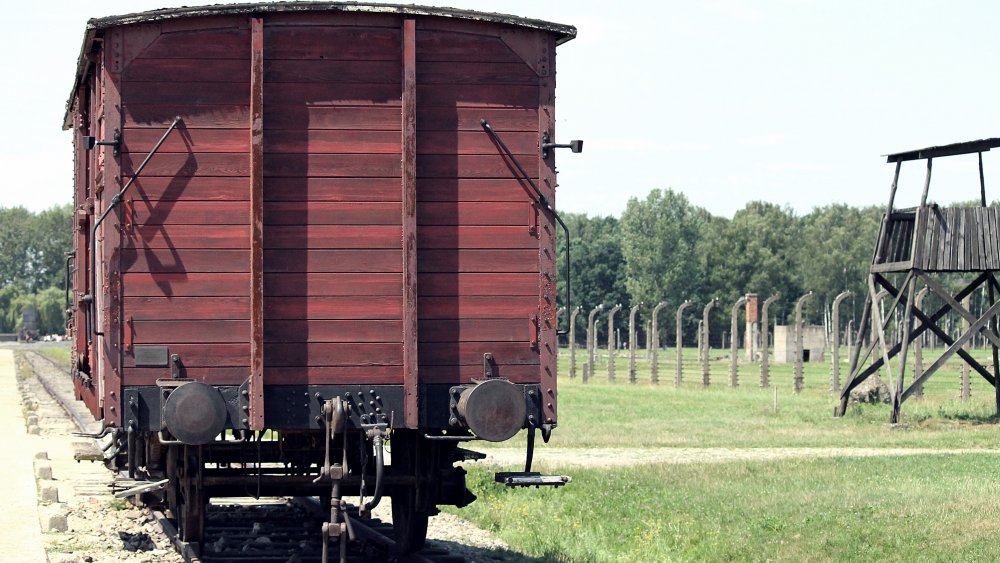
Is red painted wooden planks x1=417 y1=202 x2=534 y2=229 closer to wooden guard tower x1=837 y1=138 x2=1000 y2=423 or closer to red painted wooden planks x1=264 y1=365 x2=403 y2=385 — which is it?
red painted wooden planks x1=264 y1=365 x2=403 y2=385

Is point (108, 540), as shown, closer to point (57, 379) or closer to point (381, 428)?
point (381, 428)

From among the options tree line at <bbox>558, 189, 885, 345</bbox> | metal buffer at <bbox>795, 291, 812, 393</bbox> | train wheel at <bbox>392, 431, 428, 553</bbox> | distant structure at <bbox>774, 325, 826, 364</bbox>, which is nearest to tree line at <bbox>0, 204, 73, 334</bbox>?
tree line at <bbox>558, 189, 885, 345</bbox>

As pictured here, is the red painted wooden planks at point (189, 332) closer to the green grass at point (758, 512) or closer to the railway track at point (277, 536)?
the railway track at point (277, 536)

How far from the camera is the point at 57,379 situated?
5081 centimetres

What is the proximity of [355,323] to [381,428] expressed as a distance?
85 cm

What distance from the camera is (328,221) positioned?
33.8ft

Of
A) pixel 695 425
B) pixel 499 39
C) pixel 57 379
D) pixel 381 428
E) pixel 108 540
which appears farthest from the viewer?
pixel 57 379

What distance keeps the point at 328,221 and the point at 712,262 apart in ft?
335

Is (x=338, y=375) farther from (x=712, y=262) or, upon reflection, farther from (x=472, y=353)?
(x=712, y=262)

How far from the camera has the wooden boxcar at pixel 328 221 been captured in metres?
10.1

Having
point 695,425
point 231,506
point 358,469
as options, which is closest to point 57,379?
point 695,425

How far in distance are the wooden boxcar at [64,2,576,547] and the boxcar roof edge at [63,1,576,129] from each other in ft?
0.05

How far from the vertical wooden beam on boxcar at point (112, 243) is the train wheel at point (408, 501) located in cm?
229

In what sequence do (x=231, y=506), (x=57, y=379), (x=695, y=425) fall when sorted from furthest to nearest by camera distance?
(x=57, y=379), (x=695, y=425), (x=231, y=506)
